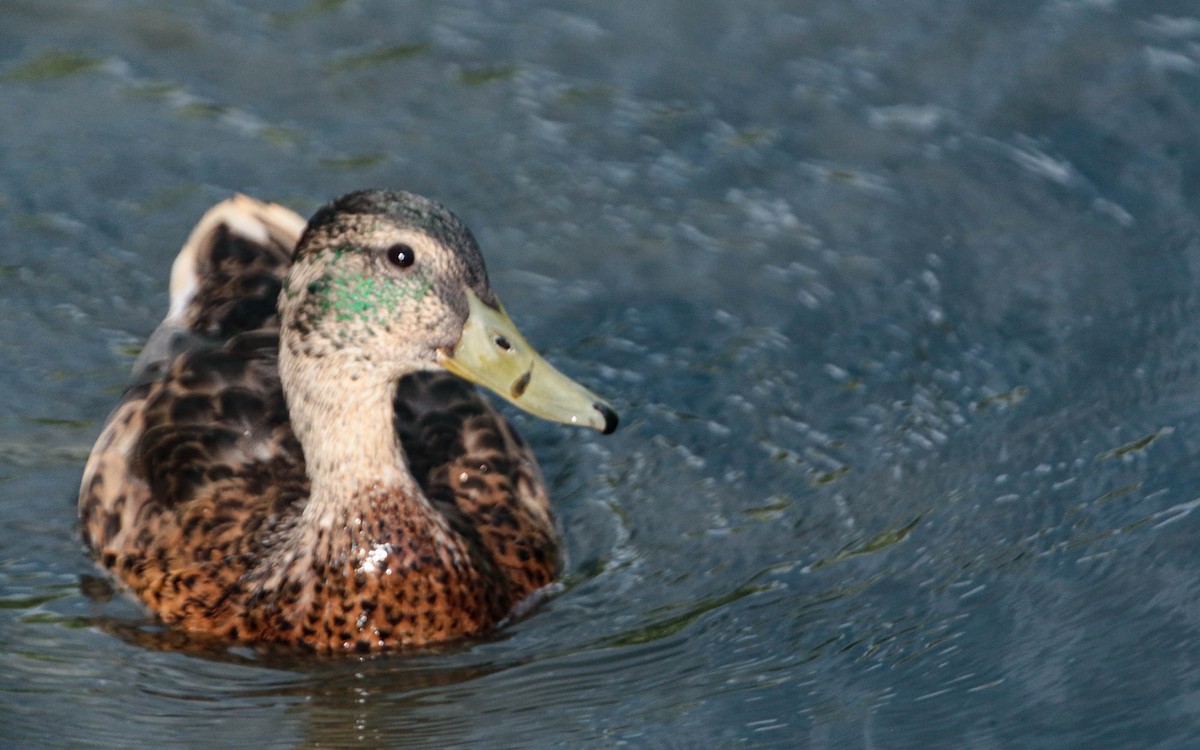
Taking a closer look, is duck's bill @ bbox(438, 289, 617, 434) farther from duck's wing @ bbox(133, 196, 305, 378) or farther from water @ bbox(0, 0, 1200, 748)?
duck's wing @ bbox(133, 196, 305, 378)

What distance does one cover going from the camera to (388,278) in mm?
6578

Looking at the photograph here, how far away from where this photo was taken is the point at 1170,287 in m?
8.45

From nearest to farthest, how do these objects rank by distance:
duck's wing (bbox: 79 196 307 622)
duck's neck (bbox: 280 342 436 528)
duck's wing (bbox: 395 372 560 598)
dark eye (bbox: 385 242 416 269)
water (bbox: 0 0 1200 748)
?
water (bbox: 0 0 1200 748), dark eye (bbox: 385 242 416 269), duck's neck (bbox: 280 342 436 528), duck's wing (bbox: 79 196 307 622), duck's wing (bbox: 395 372 560 598)

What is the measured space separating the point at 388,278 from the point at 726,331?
2309mm

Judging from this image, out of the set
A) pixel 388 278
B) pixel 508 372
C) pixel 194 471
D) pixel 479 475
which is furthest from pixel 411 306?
pixel 194 471

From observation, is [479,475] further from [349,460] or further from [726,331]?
[726,331]

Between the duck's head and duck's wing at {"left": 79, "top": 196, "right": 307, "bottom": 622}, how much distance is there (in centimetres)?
72

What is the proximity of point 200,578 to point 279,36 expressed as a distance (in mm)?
4224

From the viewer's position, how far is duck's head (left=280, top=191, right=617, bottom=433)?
21.5 feet

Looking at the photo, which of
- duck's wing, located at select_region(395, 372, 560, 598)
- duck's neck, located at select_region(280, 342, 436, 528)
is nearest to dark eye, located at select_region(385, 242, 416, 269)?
duck's neck, located at select_region(280, 342, 436, 528)

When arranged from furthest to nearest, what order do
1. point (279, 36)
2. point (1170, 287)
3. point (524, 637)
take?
point (279, 36) → point (1170, 287) → point (524, 637)

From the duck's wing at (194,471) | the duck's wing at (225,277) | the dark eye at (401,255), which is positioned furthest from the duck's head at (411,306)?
the duck's wing at (225,277)

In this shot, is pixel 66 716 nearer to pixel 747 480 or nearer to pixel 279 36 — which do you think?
pixel 747 480

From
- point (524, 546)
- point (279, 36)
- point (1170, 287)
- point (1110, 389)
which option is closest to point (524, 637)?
point (524, 546)
